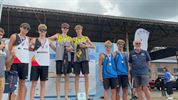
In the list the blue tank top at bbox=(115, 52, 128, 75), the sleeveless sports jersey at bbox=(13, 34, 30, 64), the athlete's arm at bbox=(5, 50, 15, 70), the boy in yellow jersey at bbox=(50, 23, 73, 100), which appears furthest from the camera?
the blue tank top at bbox=(115, 52, 128, 75)

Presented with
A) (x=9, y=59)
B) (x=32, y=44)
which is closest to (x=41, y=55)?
(x=32, y=44)

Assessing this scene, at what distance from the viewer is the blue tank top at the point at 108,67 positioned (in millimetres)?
6578

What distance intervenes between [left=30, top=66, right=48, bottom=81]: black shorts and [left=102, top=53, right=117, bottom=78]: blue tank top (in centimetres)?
141

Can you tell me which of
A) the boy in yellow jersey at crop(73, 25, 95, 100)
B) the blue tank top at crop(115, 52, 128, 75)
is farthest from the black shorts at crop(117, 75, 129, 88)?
the boy in yellow jersey at crop(73, 25, 95, 100)

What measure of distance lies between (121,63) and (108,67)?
0.42 meters

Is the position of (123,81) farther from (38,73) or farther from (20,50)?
(20,50)

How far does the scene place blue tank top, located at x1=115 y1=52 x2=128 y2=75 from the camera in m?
6.80

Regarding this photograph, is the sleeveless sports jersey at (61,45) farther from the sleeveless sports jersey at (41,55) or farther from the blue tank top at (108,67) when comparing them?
the blue tank top at (108,67)

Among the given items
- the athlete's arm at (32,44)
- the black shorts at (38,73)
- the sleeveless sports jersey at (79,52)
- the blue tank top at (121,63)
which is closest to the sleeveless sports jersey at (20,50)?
the athlete's arm at (32,44)

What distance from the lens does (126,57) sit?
701 centimetres

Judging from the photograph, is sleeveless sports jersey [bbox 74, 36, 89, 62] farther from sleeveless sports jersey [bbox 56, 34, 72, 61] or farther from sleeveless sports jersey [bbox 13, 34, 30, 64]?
sleeveless sports jersey [bbox 13, 34, 30, 64]

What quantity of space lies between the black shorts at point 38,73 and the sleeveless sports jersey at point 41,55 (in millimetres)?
90

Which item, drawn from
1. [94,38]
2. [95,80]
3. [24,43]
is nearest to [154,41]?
[94,38]

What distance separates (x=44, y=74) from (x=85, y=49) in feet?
4.41
